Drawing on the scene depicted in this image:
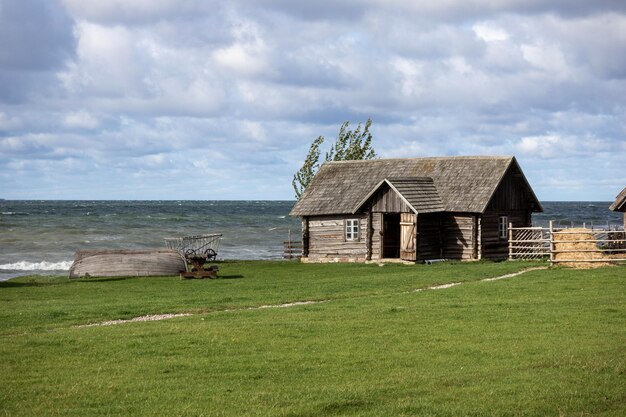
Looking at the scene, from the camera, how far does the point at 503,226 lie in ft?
160

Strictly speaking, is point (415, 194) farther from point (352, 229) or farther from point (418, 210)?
point (352, 229)

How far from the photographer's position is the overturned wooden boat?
141 ft

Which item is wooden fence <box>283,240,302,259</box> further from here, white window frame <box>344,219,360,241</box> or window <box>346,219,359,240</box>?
window <box>346,219,359,240</box>

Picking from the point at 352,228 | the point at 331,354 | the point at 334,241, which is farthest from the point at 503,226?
the point at 331,354

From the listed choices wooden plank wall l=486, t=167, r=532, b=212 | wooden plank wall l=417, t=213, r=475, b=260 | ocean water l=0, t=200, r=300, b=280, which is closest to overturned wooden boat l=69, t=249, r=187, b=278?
ocean water l=0, t=200, r=300, b=280

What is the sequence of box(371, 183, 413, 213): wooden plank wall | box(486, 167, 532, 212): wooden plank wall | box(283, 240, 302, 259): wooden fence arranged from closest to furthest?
box(371, 183, 413, 213): wooden plank wall
box(486, 167, 532, 212): wooden plank wall
box(283, 240, 302, 259): wooden fence

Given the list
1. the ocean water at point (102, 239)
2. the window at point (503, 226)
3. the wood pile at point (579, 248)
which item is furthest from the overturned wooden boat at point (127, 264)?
the wood pile at point (579, 248)

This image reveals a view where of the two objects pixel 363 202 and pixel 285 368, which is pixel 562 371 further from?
pixel 363 202

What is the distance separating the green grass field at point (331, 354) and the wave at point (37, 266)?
24.1m

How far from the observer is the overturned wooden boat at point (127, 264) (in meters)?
43.0

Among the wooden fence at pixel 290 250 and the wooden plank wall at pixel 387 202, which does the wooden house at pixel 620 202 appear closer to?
the wooden plank wall at pixel 387 202

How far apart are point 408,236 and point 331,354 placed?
1150 inches

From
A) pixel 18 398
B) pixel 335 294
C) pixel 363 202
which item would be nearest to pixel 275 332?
pixel 18 398

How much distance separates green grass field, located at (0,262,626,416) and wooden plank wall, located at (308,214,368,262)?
712 inches
